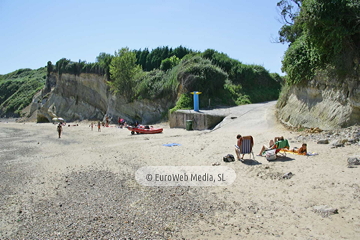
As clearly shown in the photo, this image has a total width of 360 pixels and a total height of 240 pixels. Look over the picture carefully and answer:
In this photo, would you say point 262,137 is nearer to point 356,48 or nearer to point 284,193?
point 356,48

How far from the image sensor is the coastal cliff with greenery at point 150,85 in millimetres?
26875

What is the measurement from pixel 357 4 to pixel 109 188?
36.6 ft

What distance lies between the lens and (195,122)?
2139 cm

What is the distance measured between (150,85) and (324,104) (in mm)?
21185

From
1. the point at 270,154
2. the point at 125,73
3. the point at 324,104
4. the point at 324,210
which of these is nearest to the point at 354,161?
the point at 270,154

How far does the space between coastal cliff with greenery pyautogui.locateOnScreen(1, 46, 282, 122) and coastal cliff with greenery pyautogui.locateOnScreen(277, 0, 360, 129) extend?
37.8 ft

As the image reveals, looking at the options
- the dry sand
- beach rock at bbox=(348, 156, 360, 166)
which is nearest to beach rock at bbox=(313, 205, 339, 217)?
the dry sand

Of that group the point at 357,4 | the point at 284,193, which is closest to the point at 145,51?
the point at 357,4

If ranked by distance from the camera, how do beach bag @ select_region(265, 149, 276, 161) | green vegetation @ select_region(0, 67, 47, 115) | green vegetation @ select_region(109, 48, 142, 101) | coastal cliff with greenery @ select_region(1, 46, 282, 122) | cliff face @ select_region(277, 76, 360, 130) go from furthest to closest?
green vegetation @ select_region(0, 67, 47, 115) → green vegetation @ select_region(109, 48, 142, 101) → coastal cliff with greenery @ select_region(1, 46, 282, 122) → cliff face @ select_region(277, 76, 360, 130) → beach bag @ select_region(265, 149, 276, 161)

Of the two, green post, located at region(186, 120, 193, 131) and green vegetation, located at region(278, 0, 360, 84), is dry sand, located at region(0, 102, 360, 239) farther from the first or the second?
green post, located at region(186, 120, 193, 131)

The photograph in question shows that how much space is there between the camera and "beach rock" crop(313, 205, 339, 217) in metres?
5.23

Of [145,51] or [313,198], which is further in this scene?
[145,51]

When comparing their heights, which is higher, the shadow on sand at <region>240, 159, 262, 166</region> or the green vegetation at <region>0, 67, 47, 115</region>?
the green vegetation at <region>0, 67, 47, 115</region>

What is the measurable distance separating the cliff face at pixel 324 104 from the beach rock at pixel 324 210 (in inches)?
277
